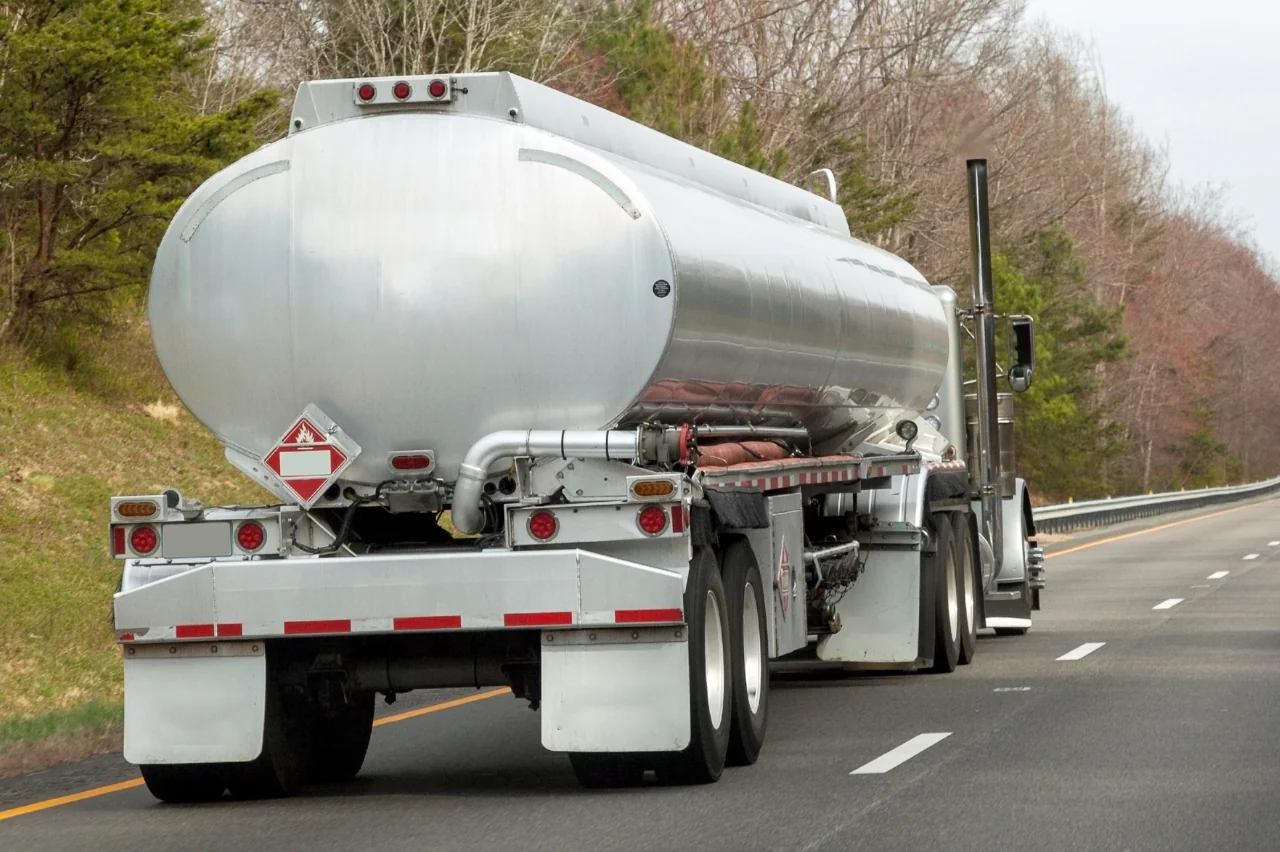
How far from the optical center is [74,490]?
21.3m

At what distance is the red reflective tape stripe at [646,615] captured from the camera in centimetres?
884

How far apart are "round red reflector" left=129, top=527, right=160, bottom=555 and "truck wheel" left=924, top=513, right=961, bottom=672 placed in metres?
6.72

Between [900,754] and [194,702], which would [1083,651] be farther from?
[194,702]

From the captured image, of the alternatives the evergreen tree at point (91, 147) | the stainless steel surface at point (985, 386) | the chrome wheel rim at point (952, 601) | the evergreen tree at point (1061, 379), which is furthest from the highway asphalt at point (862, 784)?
the evergreen tree at point (1061, 379)

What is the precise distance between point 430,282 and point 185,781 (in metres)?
2.51

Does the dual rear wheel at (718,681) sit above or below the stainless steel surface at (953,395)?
below

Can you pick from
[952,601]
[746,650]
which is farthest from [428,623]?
[952,601]

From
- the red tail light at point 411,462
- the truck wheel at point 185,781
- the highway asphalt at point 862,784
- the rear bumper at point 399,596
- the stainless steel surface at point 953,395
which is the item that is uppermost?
the stainless steel surface at point 953,395

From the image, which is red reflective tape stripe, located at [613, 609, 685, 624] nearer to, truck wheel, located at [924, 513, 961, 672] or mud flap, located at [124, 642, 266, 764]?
mud flap, located at [124, 642, 266, 764]

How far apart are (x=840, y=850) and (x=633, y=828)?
39.1 inches

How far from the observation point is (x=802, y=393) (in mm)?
12078

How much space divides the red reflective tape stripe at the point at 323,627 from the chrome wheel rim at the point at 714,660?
1.59 meters

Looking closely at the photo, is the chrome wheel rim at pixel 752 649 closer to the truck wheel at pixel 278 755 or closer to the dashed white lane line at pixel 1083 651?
the truck wheel at pixel 278 755

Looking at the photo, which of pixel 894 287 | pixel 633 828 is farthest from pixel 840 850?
pixel 894 287
